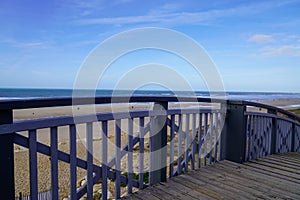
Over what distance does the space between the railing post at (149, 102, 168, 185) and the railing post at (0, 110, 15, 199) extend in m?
1.28

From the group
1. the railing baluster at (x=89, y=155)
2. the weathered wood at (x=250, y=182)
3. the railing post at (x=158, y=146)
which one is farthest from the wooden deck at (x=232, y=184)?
the railing baluster at (x=89, y=155)

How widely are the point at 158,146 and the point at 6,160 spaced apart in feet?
4.62

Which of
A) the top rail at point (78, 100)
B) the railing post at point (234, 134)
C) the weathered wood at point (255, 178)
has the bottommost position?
the weathered wood at point (255, 178)

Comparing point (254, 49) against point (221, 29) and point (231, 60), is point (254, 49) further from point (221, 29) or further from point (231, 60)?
point (221, 29)

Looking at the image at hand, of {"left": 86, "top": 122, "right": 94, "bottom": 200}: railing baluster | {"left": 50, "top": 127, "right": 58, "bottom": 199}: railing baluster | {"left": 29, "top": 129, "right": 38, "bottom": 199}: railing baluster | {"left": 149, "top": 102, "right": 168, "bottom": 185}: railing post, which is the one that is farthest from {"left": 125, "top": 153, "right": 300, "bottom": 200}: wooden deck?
{"left": 29, "top": 129, "right": 38, "bottom": 199}: railing baluster

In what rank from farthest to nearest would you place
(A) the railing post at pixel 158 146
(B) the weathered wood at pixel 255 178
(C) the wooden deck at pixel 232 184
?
(B) the weathered wood at pixel 255 178 < (A) the railing post at pixel 158 146 < (C) the wooden deck at pixel 232 184

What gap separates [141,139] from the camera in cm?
227

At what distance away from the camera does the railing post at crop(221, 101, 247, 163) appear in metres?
3.19

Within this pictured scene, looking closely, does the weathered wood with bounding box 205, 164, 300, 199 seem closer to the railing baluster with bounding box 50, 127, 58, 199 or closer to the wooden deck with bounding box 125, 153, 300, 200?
the wooden deck with bounding box 125, 153, 300, 200

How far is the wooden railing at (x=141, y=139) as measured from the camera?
147cm

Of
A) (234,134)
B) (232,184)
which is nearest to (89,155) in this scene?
(232,184)

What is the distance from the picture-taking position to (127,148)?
7.21 ft

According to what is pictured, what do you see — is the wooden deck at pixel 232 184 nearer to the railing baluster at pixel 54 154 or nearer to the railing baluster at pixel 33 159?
the railing baluster at pixel 54 154

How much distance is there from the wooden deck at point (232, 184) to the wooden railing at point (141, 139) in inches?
5.4
